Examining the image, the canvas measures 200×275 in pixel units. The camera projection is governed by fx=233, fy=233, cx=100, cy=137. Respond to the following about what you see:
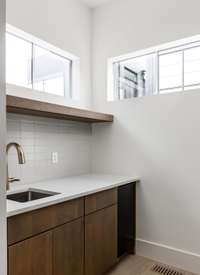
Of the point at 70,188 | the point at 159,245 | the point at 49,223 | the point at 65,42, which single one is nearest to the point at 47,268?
the point at 49,223

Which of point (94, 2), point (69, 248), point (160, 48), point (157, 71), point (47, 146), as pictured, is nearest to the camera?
point (69, 248)

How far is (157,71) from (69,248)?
2095 mm

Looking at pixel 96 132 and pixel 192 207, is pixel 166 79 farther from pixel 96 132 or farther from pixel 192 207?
pixel 192 207

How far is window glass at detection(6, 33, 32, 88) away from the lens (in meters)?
2.25

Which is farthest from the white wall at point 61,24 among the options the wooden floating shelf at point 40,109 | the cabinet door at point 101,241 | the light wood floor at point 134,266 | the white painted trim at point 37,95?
the light wood floor at point 134,266

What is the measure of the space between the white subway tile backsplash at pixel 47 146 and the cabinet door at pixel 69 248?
728mm

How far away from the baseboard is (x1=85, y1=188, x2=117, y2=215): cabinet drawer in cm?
73

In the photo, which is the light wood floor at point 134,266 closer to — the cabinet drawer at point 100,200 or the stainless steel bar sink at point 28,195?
the cabinet drawer at point 100,200

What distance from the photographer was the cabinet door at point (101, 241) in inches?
76.6

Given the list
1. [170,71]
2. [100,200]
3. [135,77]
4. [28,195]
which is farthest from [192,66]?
[28,195]

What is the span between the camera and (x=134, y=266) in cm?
238

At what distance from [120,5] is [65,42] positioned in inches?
32.7

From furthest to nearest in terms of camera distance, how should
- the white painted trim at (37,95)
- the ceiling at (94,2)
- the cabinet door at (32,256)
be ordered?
1. the ceiling at (94,2)
2. the white painted trim at (37,95)
3. the cabinet door at (32,256)

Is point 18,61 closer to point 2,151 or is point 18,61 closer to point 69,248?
point 2,151
